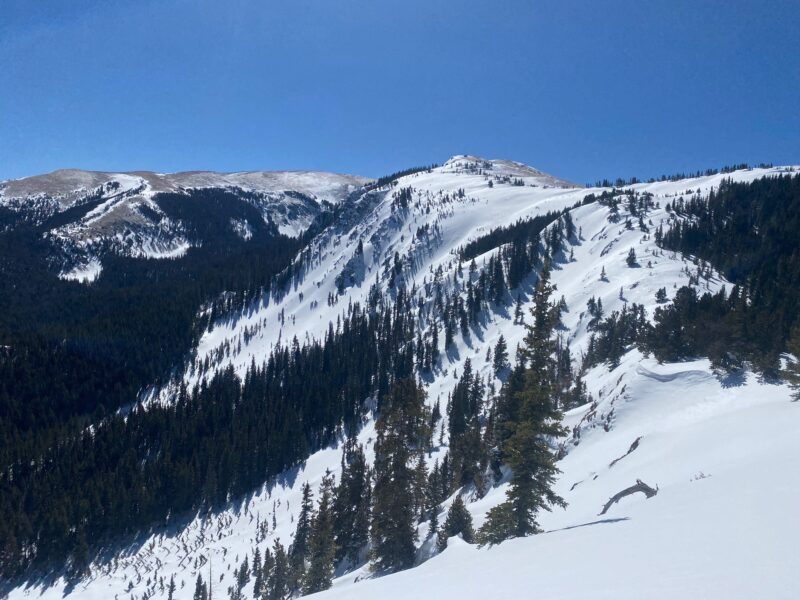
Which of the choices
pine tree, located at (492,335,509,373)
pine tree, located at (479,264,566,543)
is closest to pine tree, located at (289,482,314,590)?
pine tree, located at (479,264,566,543)

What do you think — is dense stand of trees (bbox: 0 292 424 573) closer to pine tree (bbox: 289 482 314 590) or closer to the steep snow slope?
pine tree (bbox: 289 482 314 590)

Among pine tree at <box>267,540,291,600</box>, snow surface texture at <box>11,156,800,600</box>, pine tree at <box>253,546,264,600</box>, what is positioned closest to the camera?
snow surface texture at <box>11,156,800,600</box>

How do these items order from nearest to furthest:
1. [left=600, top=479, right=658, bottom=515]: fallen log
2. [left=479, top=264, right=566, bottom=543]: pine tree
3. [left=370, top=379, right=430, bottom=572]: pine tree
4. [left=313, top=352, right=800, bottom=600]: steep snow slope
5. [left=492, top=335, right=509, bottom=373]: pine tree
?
[left=313, top=352, right=800, bottom=600]: steep snow slope
[left=600, top=479, right=658, bottom=515]: fallen log
[left=479, top=264, right=566, bottom=543]: pine tree
[left=370, top=379, right=430, bottom=572]: pine tree
[left=492, top=335, right=509, bottom=373]: pine tree

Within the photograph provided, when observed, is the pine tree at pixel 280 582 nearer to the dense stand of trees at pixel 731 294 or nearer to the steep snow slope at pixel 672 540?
the steep snow slope at pixel 672 540

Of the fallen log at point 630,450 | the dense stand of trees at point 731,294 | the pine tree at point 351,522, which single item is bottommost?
the pine tree at point 351,522

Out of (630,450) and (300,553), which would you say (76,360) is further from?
(630,450)

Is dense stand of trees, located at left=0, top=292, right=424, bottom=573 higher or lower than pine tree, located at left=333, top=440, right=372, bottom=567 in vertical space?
lower

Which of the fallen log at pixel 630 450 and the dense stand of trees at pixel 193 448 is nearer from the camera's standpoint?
the fallen log at pixel 630 450

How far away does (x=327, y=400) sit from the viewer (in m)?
115

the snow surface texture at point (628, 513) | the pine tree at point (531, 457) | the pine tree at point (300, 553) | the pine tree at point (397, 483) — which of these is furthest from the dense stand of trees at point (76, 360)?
the pine tree at point (531, 457)

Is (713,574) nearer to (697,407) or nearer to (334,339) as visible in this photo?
(697,407)

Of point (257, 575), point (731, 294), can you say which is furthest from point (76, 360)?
point (731, 294)

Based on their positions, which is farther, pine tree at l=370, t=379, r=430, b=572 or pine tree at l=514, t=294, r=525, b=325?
pine tree at l=514, t=294, r=525, b=325

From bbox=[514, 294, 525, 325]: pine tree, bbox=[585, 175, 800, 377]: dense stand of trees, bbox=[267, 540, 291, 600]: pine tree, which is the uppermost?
bbox=[585, 175, 800, 377]: dense stand of trees
